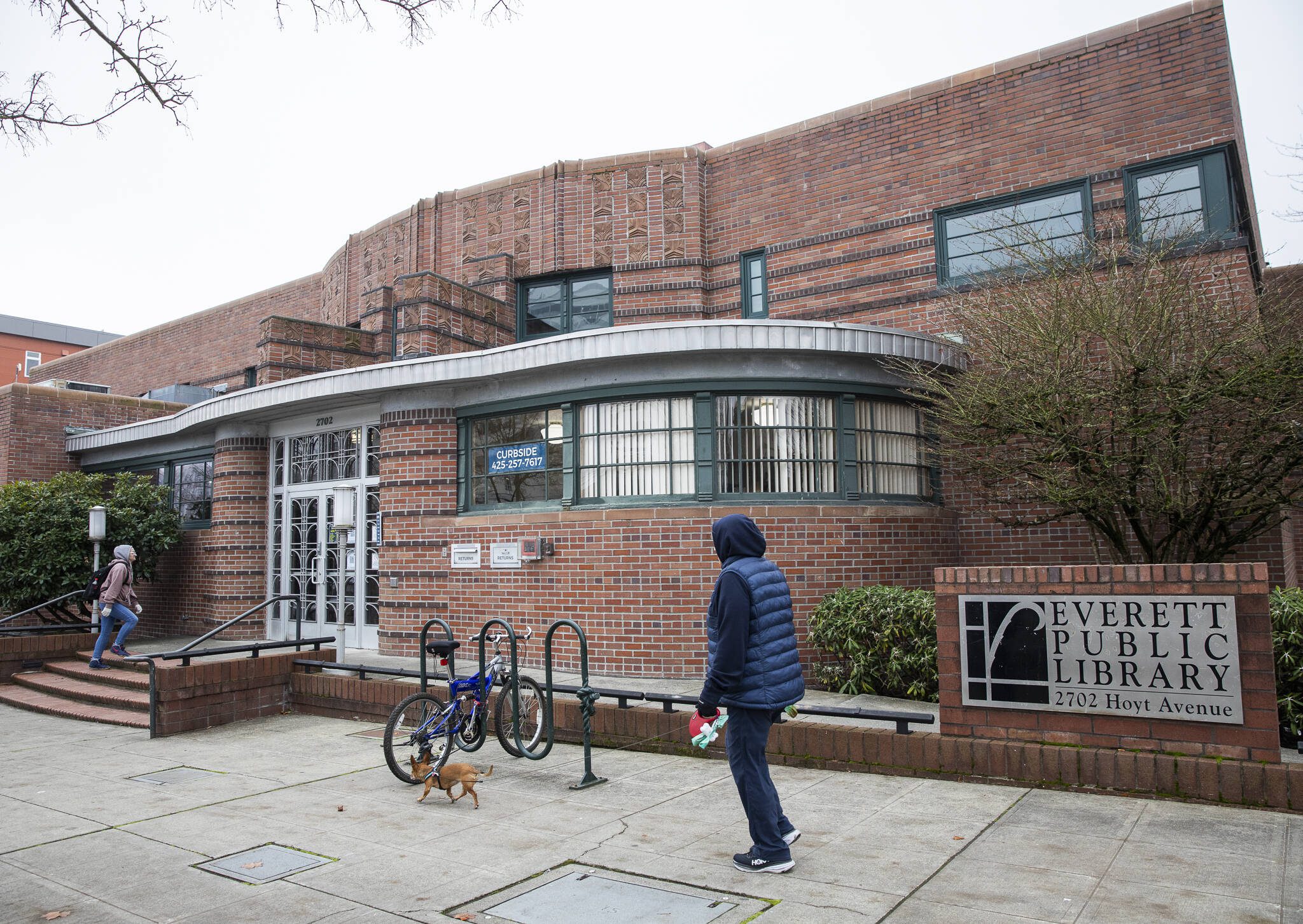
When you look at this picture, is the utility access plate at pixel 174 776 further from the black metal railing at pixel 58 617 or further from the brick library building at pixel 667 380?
the black metal railing at pixel 58 617

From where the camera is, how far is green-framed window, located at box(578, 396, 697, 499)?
33.5ft

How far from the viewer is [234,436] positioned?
14461mm

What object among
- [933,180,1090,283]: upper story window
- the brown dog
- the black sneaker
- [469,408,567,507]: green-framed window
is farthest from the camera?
[933,180,1090,283]: upper story window

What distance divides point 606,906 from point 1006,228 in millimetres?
10048

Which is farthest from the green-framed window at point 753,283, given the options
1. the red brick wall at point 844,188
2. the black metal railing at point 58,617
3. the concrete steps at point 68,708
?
the black metal railing at point 58,617

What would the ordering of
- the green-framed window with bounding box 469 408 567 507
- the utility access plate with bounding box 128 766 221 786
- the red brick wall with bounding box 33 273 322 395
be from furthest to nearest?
the red brick wall with bounding box 33 273 322 395 < the green-framed window with bounding box 469 408 567 507 < the utility access plate with bounding box 128 766 221 786

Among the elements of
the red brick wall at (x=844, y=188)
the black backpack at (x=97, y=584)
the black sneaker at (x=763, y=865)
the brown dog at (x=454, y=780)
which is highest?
the red brick wall at (x=844, y=188)

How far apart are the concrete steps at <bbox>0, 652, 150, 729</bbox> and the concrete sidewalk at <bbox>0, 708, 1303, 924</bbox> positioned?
2.65 meters

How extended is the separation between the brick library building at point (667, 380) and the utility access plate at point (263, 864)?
198 inches

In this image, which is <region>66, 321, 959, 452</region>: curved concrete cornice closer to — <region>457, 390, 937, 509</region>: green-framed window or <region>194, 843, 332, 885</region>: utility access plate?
<region>457, 390, 937, 509</region>: green-framed window

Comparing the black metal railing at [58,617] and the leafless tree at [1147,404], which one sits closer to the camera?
the leafless tree at [1147,404]

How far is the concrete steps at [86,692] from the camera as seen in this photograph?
10.1 metres

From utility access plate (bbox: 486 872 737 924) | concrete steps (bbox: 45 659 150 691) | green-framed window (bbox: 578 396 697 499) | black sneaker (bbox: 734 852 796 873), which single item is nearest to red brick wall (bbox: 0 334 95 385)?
concrete steps (bbox: 45 659 150 691)

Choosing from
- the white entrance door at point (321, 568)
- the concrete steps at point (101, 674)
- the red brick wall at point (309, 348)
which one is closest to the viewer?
the concrete steps at point (101, 674)
